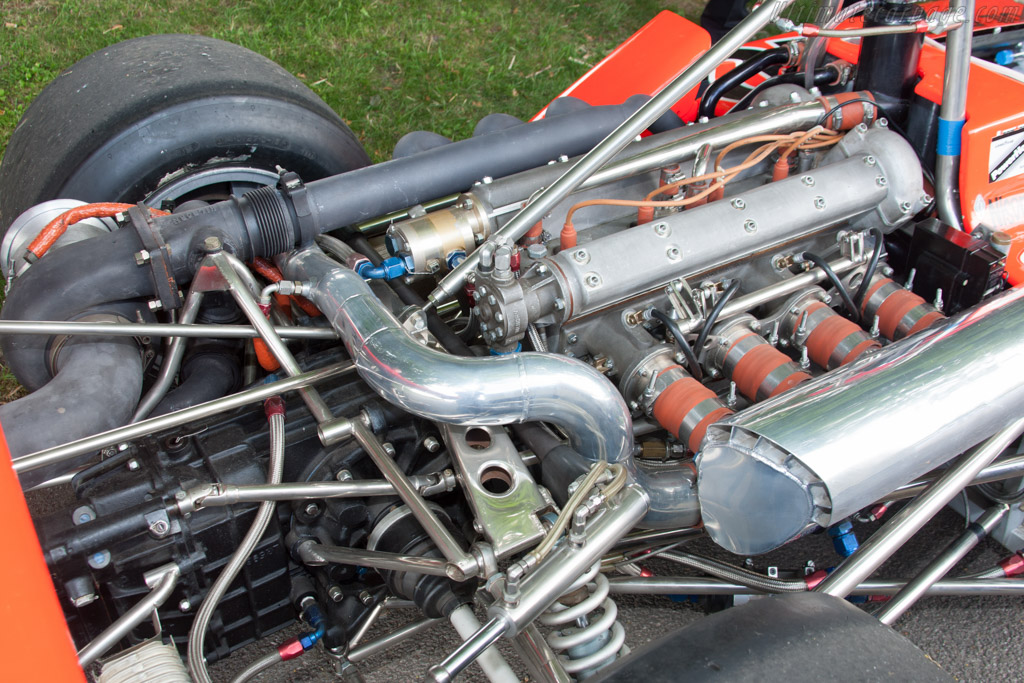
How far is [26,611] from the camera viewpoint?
922mm

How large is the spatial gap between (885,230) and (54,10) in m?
3.91

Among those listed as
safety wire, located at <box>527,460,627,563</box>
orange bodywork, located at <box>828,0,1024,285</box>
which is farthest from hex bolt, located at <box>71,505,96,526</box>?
orange bodywork, located at <box>828,0,1024,285</box>

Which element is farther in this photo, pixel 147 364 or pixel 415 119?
pixel 415 119

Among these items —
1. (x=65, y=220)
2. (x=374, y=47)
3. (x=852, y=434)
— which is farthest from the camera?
(x=374, y=47)

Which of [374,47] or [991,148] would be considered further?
[374,47]

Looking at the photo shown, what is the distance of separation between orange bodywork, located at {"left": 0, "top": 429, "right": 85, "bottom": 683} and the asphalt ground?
985mm

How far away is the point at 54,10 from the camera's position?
4074mm

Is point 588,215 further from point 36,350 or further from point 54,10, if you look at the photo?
point 54,10

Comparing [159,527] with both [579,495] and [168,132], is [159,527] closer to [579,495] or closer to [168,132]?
[579,495]

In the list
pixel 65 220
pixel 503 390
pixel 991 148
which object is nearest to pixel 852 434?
pixel 503 390

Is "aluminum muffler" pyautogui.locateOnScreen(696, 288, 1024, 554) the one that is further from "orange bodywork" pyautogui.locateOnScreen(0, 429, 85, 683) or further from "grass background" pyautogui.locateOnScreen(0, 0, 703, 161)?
"grass background" pyautogui.locateOnScreen(0, 0, 703, 161)

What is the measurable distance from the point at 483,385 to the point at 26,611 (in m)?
0.69

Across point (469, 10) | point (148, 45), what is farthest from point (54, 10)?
point (148, 45)

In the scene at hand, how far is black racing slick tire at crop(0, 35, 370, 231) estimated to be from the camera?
6.67 feet
